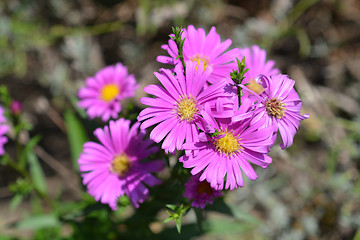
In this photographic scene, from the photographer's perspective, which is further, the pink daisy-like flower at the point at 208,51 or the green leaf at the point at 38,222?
the green leaf at the point at 38,222

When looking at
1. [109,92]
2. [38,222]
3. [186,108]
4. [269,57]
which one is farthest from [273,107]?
[269,57]

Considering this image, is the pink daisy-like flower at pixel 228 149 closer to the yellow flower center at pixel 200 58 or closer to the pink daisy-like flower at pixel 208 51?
the pink daisy-like flower at pixel 208 51

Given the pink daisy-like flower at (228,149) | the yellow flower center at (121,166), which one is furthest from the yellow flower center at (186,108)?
the yellow flower center at (121,166)

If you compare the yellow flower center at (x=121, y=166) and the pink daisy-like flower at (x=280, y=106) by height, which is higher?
the pink daisy-like flower at (x=280, y=106)

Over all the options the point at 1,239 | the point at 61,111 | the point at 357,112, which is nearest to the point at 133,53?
the point at 61,111

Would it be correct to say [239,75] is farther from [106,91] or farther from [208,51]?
[106,91]

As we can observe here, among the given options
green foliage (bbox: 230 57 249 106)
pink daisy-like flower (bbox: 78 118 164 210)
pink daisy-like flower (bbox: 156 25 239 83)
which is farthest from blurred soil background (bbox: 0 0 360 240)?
green foliage (bbox: 230 57 249 106)
